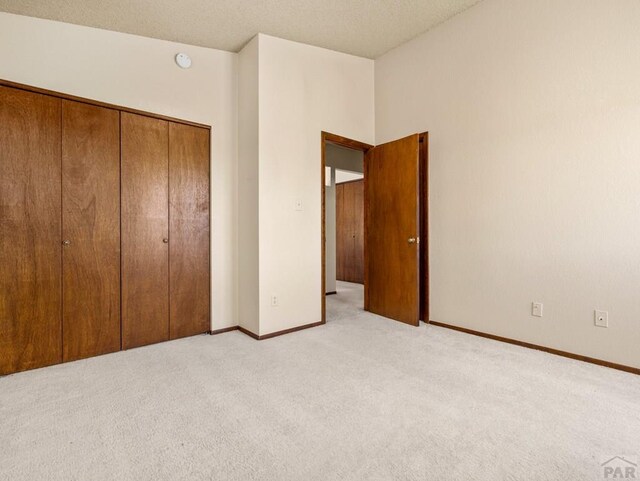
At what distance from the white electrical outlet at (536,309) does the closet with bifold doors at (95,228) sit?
2844 mm

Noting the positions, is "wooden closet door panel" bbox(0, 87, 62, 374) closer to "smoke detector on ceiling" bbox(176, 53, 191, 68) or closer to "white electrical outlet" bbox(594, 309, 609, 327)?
"smoke detector on ceiling" bbox(176, 53, 191, 68)

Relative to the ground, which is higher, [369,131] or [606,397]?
[369,131]

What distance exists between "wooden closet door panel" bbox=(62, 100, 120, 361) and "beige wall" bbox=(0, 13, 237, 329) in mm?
233

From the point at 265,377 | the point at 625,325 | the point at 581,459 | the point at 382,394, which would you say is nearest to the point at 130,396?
the point at 265,377

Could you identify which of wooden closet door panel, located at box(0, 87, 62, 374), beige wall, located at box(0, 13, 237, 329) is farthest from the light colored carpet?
beige wall, located at box(0, 13, 237, 329)

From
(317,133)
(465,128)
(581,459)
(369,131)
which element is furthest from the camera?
(369,131)

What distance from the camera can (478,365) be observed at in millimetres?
2346

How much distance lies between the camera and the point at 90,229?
2.51m

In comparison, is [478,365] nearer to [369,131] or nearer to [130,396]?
[130,396]

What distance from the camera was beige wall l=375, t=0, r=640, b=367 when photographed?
2258 mm

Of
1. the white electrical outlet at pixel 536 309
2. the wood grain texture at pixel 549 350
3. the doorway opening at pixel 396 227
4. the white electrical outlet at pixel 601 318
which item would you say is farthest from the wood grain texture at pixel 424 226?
the white electrical outlet at pixel 601 318

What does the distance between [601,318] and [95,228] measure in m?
3.81

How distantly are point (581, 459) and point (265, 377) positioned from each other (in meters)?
1.66

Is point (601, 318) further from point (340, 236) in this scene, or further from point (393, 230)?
point (340, 236)
